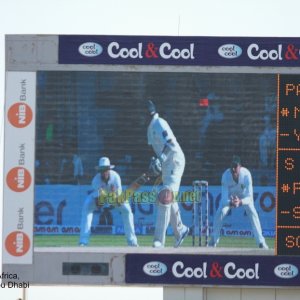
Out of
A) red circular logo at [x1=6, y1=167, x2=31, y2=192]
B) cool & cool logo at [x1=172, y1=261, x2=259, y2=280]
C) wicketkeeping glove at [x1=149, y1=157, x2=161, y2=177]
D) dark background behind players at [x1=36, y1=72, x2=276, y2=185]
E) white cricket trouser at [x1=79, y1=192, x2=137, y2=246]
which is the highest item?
dark background behind players at [x1=36, y1=72, x2=276, y2=185]

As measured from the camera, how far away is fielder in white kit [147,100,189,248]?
2498 cm

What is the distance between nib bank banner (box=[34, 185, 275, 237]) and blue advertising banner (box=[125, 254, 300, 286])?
393 millimetres

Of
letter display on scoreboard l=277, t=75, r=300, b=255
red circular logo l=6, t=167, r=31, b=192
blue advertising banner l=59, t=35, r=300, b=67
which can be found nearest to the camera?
letter display on scoreboard l=277, t=75, r=300, b=255

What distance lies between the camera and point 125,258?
A: 25.0 m

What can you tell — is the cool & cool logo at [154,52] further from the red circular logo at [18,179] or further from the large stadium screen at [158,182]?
the red circular logo at [18,179]

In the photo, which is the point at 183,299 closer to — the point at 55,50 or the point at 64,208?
the point at 64,208

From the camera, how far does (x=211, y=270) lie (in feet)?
82.3

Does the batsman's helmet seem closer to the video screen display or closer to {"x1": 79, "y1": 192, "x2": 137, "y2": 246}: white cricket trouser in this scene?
the video screen display

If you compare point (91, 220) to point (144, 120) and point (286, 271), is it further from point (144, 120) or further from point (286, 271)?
point (286, 271)

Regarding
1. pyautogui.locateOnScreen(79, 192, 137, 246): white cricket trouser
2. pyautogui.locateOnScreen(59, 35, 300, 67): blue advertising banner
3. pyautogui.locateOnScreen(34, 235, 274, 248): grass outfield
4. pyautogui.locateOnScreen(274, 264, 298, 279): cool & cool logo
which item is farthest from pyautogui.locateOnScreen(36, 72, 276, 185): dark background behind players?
pyautogui.locateOnScreen(274, 264, 298, 279): cool & cool logo

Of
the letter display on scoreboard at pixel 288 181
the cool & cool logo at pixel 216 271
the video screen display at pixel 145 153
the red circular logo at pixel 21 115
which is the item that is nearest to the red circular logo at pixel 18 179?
the video screen display at pixel 145 153

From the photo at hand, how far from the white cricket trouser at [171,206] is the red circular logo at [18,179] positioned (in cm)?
192

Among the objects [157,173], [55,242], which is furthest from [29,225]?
[157,173]

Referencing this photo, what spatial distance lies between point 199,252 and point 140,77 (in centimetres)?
264
